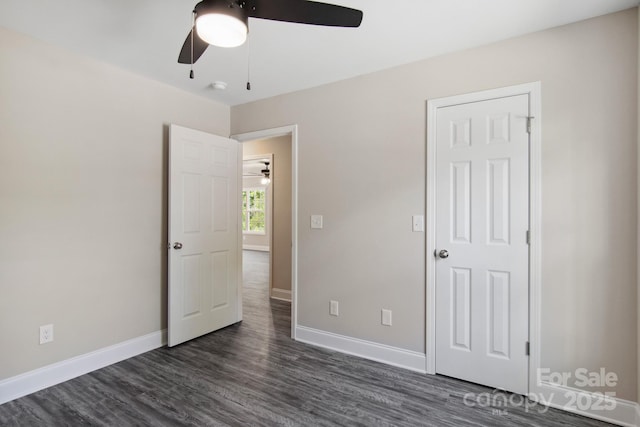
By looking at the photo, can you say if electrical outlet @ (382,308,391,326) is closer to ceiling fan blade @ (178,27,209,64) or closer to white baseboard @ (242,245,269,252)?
ceiling fan blade @ (178,27,209,64)

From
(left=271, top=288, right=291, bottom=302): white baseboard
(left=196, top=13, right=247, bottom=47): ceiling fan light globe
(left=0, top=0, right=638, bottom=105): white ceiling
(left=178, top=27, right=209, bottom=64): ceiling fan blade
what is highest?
(left=0, top=0, right=638, bottom=105): white ceiling

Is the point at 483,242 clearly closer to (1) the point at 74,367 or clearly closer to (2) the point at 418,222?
(2) the point at 418,222

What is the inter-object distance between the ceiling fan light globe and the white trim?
8.26 ft

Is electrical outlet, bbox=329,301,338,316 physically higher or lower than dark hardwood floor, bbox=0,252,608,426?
higher

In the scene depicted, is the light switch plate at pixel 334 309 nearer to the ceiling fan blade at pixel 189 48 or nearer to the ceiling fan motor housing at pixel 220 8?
the ceiling fan blade at pixel 189 48

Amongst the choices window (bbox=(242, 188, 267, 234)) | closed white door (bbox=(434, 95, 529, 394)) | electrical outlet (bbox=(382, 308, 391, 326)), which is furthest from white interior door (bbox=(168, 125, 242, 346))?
window (bbox=(242, 188, 267, 234))

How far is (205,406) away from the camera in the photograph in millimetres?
2174

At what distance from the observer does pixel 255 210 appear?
10.3 metres

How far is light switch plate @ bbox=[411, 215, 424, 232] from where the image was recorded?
8.64ft

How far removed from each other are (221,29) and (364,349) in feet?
8.62

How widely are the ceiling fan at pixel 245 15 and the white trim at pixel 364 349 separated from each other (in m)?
2.43

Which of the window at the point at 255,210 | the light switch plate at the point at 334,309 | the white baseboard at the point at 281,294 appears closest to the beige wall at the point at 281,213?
the white baseboard at the point at 281,294

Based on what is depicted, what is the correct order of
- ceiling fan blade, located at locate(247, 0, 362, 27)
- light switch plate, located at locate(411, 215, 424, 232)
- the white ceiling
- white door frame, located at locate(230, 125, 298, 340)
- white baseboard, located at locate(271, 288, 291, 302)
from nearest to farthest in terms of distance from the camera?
ceiling fan blade, located at locate(247, 0, 362, 27) < the white ceiling < light switch plate, located at locate(411, 215, 424, 232) < white door frame, located at locate(230, 125, 298, 340) < white baseboard, located at locate(271, 288, 291, 302)

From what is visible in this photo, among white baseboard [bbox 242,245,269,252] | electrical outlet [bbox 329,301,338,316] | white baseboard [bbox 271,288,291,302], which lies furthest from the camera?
white baseboard [bbox 242,245,269,252]
